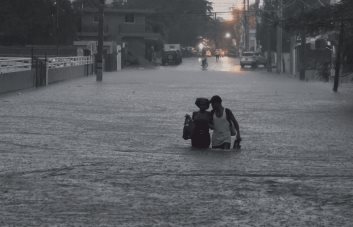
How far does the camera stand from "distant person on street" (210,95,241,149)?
1470 cm

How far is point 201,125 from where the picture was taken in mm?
14906

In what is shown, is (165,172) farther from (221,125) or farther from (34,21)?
(34,21)

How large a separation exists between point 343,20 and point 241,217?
809 inches

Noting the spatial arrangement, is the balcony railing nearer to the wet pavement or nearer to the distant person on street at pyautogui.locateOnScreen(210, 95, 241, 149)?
the wet pavement

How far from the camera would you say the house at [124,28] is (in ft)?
325

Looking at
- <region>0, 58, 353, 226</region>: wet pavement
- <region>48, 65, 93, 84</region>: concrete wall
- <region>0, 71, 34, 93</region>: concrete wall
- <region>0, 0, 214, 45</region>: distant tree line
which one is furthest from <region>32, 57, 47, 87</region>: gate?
<region>0, 0, 214, 45</region>: distant tree line

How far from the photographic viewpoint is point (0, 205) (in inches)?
360

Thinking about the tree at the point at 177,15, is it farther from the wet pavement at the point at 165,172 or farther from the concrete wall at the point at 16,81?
the wet pavement at the point at 165,172

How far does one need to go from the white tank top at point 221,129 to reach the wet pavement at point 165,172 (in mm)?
343

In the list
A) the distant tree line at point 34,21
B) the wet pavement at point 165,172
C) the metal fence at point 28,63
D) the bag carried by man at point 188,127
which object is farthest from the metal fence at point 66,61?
the bag carried by man at point 188,127

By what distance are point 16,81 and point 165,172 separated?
25.6 meters

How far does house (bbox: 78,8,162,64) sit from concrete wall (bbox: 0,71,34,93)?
194 feet

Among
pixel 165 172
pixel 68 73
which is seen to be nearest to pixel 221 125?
pixel 165 172

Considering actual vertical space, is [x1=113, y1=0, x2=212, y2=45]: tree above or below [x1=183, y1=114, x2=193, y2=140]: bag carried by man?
above
